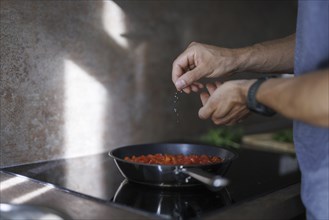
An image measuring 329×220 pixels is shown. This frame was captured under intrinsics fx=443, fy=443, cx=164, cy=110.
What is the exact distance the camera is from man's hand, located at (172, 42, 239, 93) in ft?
3.83

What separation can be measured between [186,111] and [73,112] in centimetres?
58

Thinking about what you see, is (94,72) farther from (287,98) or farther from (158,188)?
(287,98)

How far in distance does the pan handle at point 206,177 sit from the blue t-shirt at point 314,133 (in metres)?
0.18

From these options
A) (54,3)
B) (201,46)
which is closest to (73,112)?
(54,3)

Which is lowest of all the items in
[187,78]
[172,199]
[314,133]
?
[172,199]

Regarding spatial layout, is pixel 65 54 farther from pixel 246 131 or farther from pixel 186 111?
pixel 246 131

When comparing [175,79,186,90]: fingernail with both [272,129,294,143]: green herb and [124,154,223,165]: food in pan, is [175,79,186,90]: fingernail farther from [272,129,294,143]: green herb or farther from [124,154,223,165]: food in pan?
[272,129,294,143]: green herb

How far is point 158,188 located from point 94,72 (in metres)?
0.55

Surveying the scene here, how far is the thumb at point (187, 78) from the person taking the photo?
45.2 inches

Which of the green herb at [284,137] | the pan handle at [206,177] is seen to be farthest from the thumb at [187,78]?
the green herb at [284,137]

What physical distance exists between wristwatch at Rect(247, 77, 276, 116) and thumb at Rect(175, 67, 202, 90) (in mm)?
301

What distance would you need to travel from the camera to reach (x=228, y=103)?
95cm

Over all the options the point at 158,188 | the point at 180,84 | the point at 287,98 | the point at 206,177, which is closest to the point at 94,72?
the point at 180,84

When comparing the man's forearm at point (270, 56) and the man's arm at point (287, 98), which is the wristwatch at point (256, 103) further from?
the man's forearm at point (270, 56)
